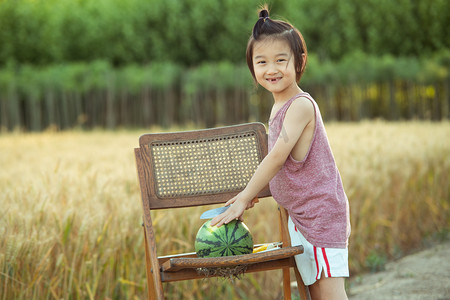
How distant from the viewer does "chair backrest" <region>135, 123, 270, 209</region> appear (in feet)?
8.07

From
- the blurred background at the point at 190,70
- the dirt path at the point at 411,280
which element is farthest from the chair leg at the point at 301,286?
the blurred background at the point at 190,70

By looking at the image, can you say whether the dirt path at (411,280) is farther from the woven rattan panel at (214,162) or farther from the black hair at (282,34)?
the black hair at (282,34)

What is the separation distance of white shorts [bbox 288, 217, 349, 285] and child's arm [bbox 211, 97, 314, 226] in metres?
0.30

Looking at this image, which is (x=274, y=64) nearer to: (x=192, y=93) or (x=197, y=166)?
(x=197, y=166)

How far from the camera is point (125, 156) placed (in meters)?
5.81

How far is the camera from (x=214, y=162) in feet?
8.30

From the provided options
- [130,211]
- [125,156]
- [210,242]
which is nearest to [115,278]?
[130,211]

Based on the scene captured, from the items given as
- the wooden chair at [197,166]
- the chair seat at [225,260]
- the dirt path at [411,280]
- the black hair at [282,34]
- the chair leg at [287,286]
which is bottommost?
the dirt path at [411,280]

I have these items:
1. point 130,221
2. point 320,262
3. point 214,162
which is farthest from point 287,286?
point 130,221

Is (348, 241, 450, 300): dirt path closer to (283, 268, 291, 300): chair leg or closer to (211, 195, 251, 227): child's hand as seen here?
(283, 268, 291, 300): chair leg

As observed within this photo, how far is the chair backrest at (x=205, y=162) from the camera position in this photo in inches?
96.9

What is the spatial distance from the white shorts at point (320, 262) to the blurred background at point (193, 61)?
12385 mm

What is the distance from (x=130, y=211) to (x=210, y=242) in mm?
1082

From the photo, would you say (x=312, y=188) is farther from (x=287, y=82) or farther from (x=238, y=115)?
(x=238, y=115)
